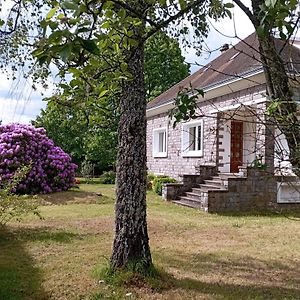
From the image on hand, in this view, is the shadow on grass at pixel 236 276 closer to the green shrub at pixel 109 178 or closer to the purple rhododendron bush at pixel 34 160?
the purple rhododendron bush at pixel 34 160

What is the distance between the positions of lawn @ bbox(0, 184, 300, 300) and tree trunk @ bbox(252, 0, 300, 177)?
281 centimetres

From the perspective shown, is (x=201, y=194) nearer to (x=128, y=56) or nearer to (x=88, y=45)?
(x=128, y=56)

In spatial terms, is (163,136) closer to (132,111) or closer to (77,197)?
(77,197)

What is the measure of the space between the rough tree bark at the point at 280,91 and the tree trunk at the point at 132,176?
2.64 metres

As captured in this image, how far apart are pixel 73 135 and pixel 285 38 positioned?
28471 mm

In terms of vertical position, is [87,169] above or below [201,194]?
above

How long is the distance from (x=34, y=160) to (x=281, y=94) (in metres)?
13.5

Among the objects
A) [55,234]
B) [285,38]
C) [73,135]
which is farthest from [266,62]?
[73,135]

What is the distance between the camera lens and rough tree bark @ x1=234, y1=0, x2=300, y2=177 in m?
2.30

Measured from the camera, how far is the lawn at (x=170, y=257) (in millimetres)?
4781

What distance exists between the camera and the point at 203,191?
12500 mm

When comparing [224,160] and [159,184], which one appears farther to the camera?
[159,184]

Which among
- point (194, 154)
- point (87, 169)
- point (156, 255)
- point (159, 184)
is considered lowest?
point (156, 255)

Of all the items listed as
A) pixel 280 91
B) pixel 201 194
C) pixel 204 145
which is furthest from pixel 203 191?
pixel 280 91
